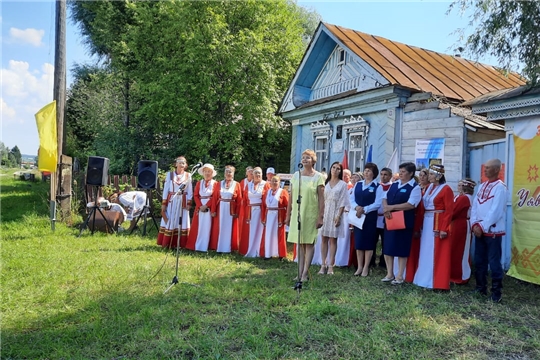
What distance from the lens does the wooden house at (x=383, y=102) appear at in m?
8.33

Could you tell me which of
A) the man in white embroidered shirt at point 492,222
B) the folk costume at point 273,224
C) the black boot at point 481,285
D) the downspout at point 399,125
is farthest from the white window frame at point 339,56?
the black boot at point 481,285

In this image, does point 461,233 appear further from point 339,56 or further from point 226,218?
point 339,56

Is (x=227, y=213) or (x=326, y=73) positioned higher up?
(x=326, y=73)

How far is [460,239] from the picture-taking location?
607 centimetres

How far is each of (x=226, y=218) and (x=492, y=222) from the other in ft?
15.7

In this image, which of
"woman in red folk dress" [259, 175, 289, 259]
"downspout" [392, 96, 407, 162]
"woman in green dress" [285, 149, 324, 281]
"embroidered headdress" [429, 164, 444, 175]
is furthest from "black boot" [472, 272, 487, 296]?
"downspout" [392, 96, 407, 162]

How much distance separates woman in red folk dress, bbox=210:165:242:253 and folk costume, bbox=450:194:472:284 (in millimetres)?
4030

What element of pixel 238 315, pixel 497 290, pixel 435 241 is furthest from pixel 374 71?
pixel 238 315

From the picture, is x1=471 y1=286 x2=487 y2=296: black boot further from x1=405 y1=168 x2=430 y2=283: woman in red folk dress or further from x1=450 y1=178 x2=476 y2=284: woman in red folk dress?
x1=405 y1=168 x2=430 y2=283: woman in red folk dress

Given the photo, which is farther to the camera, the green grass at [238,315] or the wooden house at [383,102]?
the wooden house at [383,102]

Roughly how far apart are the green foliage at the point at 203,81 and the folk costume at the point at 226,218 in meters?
9.87

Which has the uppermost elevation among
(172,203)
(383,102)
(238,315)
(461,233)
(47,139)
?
(383,102)

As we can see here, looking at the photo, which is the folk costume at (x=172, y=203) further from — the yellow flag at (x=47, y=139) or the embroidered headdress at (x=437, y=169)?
the embroidered headdress at (x=437, y=169)

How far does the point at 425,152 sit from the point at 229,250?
14.8ft
